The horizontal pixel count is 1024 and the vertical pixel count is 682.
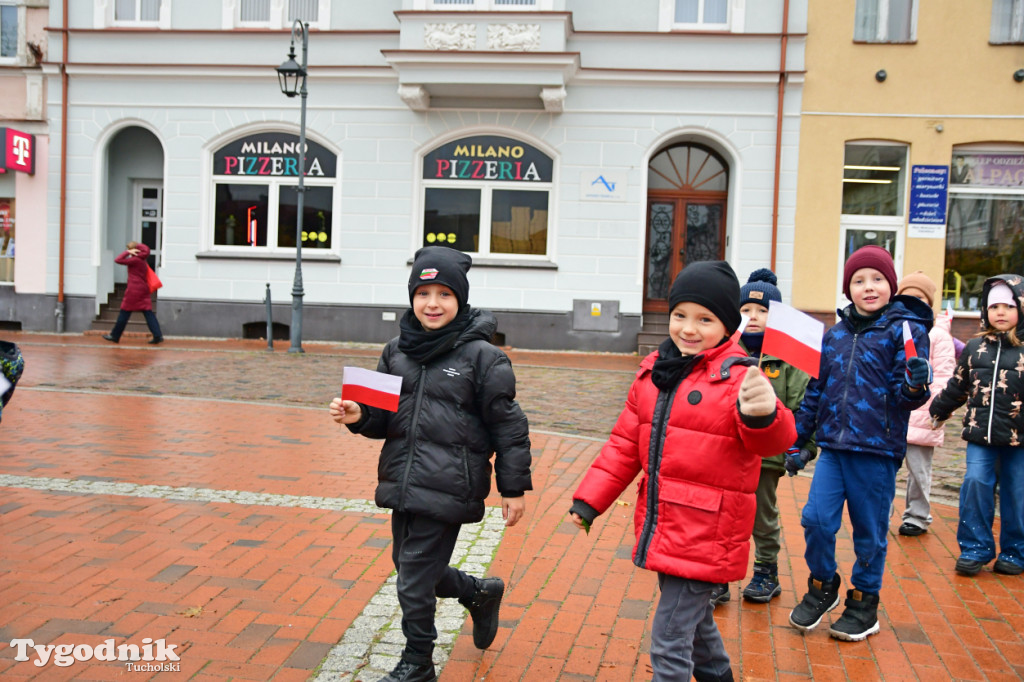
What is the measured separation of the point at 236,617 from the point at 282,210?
13.7 meters

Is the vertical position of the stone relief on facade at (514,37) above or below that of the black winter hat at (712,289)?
above

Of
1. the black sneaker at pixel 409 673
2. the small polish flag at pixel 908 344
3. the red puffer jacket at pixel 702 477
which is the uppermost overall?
the small polish flag at pixel 908 344

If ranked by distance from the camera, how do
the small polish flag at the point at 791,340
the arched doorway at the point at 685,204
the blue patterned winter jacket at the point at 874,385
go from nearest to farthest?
the small polish flag at the point at 791,340
the blue patterned winter jacket at the point at 874,385
the arched doorway at the point at 685,204

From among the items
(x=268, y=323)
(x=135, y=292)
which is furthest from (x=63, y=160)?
(x=268, y=323)

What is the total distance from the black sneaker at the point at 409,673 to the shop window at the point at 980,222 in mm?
14746

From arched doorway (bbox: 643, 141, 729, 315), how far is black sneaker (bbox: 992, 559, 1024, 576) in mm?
11772

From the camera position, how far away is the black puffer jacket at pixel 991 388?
4.62 metres

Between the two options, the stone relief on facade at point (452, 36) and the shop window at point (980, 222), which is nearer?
the stone relief on facade at point (452, 36)

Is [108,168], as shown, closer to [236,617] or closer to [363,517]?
[363,517]

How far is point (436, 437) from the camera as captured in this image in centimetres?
316

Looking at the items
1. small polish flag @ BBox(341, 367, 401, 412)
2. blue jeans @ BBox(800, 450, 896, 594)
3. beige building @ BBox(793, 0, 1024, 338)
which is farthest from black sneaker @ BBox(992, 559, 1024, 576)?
beige building @ BBox(793, 0, 1024, 338)

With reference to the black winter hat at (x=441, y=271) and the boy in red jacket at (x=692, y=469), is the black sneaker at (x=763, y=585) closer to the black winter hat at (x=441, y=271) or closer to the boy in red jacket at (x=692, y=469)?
the boy in red jacket at (x=692, y=469)

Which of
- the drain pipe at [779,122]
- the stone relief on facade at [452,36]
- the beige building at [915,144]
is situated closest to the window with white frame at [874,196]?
the beige building at [915,144]

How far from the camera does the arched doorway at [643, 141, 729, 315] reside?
53.3 feet
